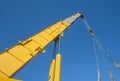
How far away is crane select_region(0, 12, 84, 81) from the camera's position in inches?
252

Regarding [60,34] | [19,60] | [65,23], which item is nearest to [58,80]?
[19,60]

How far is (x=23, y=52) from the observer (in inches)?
294

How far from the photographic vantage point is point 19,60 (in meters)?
6.99

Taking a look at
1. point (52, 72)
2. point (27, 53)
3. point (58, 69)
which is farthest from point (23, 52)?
point (52, 72)

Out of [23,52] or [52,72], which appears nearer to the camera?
[23,52]

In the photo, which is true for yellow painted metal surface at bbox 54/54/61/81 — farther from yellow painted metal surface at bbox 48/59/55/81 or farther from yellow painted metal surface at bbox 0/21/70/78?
yellow painted metal surface at bbox 0/21/70/78

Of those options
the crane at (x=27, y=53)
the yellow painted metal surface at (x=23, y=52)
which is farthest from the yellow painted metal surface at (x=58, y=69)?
the yellow painted metal surface at (x=23, y=52)

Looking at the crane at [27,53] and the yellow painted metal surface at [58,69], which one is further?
the yellow painted metal surface at [58,69]

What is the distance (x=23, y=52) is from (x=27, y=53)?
0.16 metres

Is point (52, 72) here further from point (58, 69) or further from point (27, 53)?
point (27, 53)

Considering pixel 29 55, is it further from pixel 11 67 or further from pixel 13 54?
pixel 11 67

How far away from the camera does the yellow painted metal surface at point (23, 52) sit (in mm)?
6443

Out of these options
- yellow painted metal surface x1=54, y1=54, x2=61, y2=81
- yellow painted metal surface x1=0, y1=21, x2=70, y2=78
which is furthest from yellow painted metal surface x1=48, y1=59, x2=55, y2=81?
yellow painted metal surface x1=0, y1=21, x2=70, y2=78

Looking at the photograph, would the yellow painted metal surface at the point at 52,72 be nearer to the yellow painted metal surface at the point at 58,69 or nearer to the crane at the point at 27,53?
the crane at the point at 27,53
